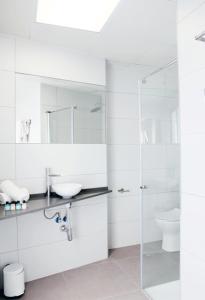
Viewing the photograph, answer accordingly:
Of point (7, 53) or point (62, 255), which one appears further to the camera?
point (62, 255)

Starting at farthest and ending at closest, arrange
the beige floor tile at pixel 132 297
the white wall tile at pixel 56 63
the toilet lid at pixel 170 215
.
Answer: the white wall tile at pixel 56 63 < the toilet lid at pixel 170 215 < the beige floor tile at pixel 132 297

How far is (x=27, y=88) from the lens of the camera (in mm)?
2439

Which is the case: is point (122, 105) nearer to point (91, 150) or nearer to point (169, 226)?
point (91, 150)

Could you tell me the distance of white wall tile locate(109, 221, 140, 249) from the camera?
3111 mm

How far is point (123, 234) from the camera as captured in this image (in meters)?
3.17

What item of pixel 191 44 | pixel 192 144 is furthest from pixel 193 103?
pixel 191 44

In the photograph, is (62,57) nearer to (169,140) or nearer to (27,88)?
(27,88)

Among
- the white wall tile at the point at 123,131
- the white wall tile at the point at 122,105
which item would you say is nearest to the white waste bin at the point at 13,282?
the white wall tile at the point at 123,131

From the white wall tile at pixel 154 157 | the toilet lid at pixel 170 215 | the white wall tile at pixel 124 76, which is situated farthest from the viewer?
the white wall tile at pixel 124 76

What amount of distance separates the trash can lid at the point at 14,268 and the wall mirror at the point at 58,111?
1129 millimetres

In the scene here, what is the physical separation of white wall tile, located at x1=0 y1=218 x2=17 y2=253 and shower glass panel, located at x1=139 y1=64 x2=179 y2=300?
121 centimetres

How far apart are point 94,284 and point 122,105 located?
6.75 ft

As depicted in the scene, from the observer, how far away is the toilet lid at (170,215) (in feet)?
7.16

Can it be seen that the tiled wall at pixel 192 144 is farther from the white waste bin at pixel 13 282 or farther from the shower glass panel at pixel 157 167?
the white waste bin at pixel 13 282
